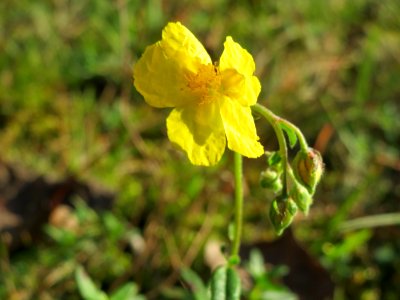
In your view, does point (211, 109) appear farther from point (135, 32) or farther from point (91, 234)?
point (135, 32)

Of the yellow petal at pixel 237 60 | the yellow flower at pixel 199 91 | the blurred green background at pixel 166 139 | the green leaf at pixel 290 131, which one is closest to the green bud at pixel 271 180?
the green leaf at pixel 290 131

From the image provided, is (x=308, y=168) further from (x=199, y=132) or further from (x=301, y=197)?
(x=199, y=132)

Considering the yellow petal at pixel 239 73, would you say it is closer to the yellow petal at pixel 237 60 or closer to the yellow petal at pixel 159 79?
the yellow petal at pixel 237 60

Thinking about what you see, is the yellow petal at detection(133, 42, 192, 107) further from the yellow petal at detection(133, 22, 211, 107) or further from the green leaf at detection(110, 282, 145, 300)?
the green leaf at detection(110, 282, 145, 300)

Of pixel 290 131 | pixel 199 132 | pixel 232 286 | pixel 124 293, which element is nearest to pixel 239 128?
pixel 199 132

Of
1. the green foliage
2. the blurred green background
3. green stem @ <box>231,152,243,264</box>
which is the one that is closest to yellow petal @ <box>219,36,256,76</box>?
green stem @ <box>231,152,243,264</box>
